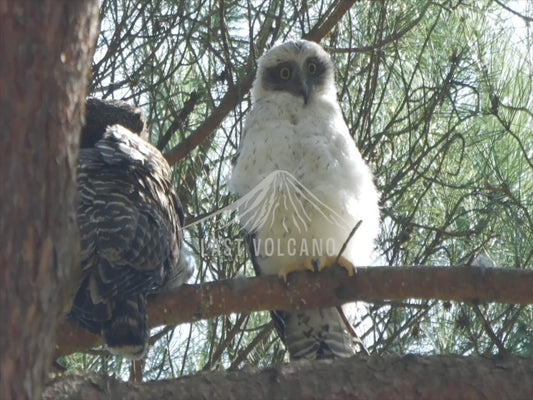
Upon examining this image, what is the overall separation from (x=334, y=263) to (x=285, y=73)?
1.50 meters

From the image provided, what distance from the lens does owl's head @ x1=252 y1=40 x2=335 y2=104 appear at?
4984 mm

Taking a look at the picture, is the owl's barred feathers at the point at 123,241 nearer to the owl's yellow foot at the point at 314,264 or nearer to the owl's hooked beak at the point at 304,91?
the owl's yellow foot at the point at 314,264

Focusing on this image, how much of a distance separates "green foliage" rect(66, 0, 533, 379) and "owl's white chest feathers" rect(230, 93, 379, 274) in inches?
14.3

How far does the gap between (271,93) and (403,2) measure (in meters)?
1.07

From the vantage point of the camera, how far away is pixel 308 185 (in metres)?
4.32

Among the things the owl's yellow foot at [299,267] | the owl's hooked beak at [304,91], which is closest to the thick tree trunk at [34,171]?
the owl's yellow foot at [299,267]

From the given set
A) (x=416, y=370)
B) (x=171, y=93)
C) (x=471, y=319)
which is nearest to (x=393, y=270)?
(x=416, y=370)

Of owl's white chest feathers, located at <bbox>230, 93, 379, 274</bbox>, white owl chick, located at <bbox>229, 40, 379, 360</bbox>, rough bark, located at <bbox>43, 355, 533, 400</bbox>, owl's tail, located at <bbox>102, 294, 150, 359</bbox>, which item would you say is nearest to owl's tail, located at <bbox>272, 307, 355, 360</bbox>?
white owl chick, located at <bbox>229, 40, 379, 360</bbox>

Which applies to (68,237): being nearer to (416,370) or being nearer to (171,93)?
(416,370)

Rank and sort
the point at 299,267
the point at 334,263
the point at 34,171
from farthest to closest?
the point at 299,267, the point at 334,263, the point at 34,171

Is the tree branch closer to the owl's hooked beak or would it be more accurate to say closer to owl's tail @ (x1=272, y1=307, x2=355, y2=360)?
owl's tail @ (x1=272, y1=307, x2=355, y2=360)

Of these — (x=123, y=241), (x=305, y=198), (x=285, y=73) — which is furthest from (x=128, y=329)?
(x=285, y=73)

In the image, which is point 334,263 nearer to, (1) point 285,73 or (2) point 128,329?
(2) point 128,329

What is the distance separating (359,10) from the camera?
561 cm
